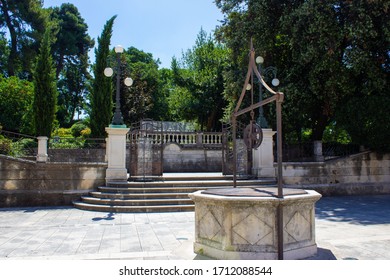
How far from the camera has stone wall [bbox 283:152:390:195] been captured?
45.1ft

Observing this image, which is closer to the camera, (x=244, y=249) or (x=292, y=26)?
(x=244, y=249)

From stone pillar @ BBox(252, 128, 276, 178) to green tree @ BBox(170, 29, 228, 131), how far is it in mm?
15746

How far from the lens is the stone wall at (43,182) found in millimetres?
11297

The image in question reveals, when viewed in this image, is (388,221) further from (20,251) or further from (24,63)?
(24,63)

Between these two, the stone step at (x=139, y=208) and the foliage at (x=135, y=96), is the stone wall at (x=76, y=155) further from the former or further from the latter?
the foliage at (x=135, y=96)

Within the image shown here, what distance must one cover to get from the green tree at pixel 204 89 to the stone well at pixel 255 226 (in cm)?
2469

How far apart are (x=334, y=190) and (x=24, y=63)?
30790 mm

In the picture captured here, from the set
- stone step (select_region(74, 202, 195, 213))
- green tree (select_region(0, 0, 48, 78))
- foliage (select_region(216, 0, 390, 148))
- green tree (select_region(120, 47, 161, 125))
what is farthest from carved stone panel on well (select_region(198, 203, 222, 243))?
green tree (select_region(0, 0, 48, 78))

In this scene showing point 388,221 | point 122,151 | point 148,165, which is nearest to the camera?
point 388,221

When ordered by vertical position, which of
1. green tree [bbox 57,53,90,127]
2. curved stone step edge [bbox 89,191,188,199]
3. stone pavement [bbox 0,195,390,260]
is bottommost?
stone pavement [bbox 0,195,390,260]

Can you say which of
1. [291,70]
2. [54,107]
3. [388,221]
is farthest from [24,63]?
[388,221]

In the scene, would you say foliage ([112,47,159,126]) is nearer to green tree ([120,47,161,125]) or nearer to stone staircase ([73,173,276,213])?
green tree ([120,47,161,125])

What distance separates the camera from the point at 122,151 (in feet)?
39.5

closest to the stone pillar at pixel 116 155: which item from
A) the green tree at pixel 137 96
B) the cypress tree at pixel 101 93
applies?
the cypress tree at pixel 101 93
